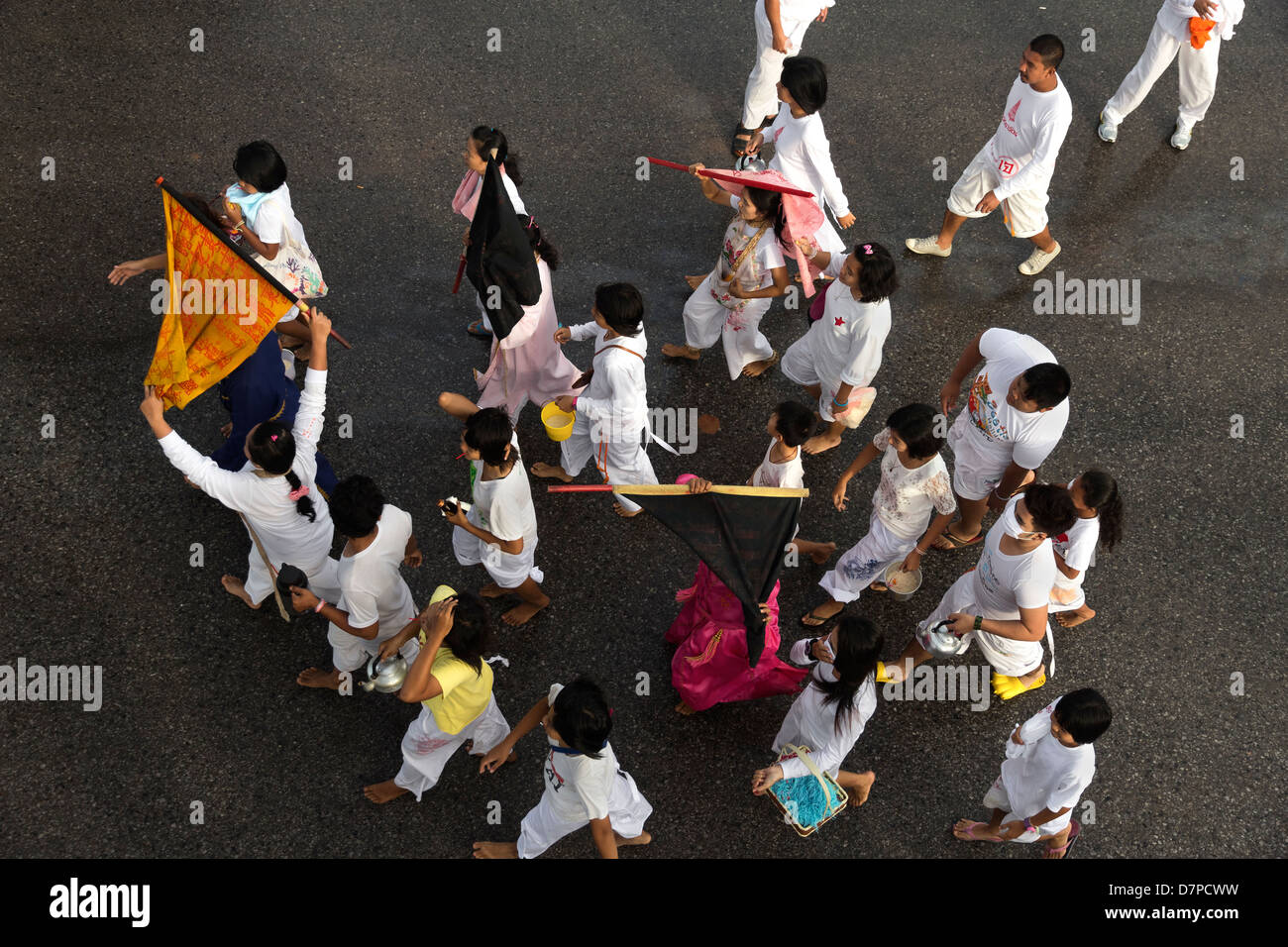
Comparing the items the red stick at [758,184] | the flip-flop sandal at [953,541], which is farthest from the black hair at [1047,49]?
the flip-flop sandal at [953,541]

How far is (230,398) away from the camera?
16.0 ft

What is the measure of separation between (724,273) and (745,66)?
3.18 meters

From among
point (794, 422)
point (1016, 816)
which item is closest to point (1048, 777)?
point (1016, 816)

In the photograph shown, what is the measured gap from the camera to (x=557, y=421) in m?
5.31

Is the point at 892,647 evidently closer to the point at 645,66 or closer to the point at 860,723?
the point at 860,723

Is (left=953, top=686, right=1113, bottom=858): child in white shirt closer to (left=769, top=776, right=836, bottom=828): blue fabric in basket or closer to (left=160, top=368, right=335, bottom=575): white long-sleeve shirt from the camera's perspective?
(left=769, top=776, right=836, bottom=828): blue fabric in basket

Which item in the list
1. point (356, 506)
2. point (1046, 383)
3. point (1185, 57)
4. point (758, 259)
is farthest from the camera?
point (1185, 57)

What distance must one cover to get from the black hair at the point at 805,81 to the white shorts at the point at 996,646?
2918 millimetres

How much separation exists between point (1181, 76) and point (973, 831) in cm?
603

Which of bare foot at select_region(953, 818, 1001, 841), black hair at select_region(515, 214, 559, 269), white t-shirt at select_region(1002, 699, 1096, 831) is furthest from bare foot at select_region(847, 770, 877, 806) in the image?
black hair at select_region(515, 214, 559, 269)

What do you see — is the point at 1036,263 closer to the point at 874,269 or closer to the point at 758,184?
the point at 874,269

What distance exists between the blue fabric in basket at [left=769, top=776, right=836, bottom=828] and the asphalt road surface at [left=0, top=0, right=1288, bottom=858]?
48 cm

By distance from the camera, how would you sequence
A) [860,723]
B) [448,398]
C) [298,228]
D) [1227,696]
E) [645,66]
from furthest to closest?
[645,66]
[298,228]
[1227,696]
[448,398]
[860,723]

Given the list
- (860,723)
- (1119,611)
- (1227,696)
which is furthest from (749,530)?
(1227,696)
